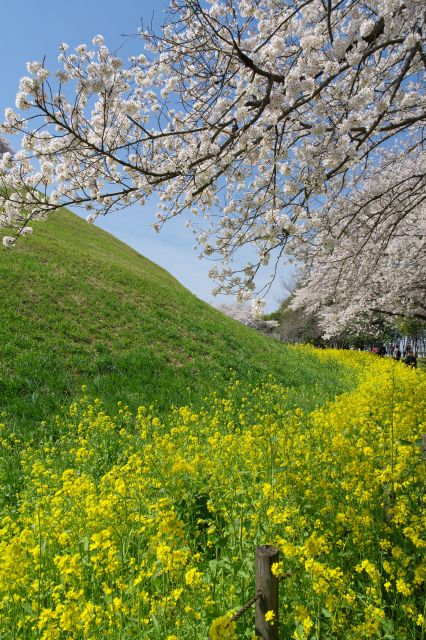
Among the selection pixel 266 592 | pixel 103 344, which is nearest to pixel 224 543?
pixel 266 592

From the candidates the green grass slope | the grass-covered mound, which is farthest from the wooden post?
the green grass slope

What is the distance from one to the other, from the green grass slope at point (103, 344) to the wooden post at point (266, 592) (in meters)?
5.33

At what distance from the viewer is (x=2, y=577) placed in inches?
95.4

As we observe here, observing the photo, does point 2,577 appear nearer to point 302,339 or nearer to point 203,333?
point 203,333

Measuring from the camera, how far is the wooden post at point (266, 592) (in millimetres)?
1947

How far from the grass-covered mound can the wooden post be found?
0.07 metres

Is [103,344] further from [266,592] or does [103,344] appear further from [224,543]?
[266,592]

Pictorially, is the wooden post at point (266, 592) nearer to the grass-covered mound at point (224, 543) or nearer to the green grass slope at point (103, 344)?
the grass-covered mound at point (224, 543)

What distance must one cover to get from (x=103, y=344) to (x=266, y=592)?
332 inches

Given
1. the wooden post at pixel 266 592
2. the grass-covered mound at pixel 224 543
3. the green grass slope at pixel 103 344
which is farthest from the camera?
the green grass slope at pixel 103 344

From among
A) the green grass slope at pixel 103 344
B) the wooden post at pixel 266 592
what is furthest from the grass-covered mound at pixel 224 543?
the green grass slope at pixel 103 344

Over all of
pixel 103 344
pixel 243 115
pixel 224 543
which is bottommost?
pixel 224 543

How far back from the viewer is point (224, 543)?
125 inches

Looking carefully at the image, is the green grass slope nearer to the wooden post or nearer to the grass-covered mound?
the grass-covered mound
